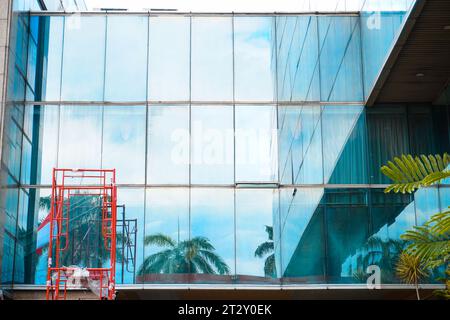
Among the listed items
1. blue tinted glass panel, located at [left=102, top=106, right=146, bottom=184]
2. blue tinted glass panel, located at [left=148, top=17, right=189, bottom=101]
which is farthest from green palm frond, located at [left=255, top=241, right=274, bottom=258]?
blue tinted glass panel, located at [left=148, top=17, right=189, bottom=101]

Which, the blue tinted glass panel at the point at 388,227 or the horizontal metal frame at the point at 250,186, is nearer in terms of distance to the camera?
the blue tinted glass panel at the point at 388,227

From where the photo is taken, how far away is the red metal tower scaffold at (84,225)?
17719 mm

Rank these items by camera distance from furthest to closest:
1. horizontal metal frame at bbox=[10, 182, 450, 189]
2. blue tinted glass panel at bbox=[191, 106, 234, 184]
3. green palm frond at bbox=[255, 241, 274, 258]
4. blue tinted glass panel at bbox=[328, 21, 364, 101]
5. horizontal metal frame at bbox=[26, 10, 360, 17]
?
horizontal metal frame at bbox=[26, 10, 360, 17] < blue tinted glass panel at bbox=[328, 21, 364, 101] < blue tinted glass panel at bbox=[191, 106, 234, 184] < horizontal metal frame at bbox=[10, 182, 450, 189] < green palm frond at bbox=[255, 241, 274, 258]

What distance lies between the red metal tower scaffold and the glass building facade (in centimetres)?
33

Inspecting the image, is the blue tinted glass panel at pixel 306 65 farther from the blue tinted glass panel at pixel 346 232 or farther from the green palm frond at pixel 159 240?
the green palm frond at pixel 159 240

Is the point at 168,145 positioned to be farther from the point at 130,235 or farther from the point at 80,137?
the point at 130,235

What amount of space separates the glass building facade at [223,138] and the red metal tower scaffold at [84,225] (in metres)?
0.33

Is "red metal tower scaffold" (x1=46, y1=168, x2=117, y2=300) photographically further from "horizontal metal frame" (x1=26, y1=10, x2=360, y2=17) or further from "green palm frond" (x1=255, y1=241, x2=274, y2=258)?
"horizontal metal frame" (x1=26, y1=10, x2=360, y2=17)

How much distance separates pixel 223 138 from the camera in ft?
62.6

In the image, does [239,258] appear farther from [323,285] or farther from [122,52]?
[122,52]

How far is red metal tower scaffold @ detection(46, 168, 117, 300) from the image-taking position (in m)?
17.7

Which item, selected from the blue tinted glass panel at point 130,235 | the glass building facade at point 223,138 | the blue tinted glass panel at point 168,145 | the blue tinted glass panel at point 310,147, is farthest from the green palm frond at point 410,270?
the blue tinted glass panel at point 130,235

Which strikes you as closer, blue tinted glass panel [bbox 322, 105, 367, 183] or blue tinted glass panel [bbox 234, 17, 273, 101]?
blue tinted glass panel [bbox 322, 105, 367, 183]
